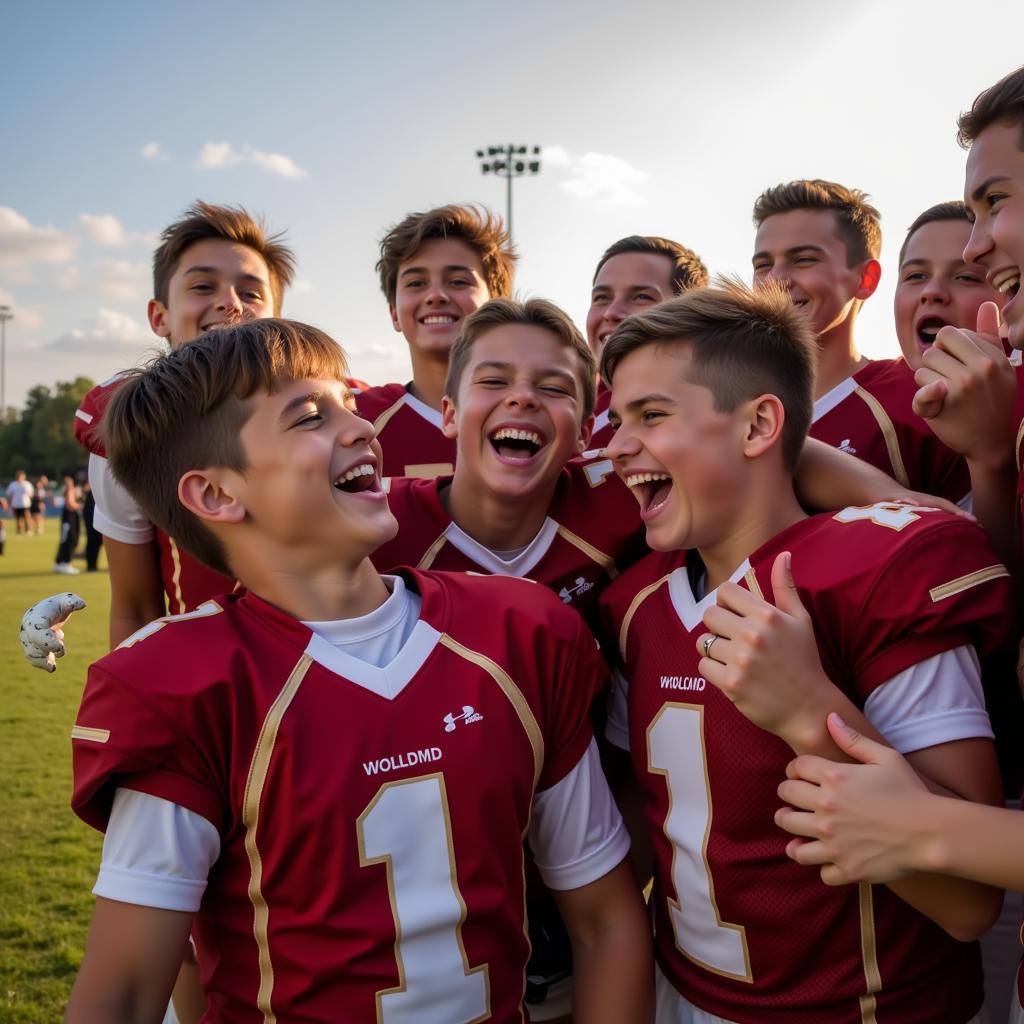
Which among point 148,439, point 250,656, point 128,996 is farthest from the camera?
point 148,439

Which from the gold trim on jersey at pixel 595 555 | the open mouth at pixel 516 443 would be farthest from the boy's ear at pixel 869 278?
the gold trim on jersey at pixel 595 555

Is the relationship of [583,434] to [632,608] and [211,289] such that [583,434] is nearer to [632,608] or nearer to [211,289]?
[632,608]

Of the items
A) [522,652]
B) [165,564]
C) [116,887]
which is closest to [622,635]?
[522,652]

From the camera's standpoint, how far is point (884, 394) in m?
3.38

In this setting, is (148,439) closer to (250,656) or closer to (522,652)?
(250,656)

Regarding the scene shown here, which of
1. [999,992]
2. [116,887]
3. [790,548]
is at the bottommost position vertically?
[999,992]

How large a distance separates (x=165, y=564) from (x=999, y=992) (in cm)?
324

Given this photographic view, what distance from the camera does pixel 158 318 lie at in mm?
3932

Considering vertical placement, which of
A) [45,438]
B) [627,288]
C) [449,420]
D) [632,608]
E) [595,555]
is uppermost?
[45,438]

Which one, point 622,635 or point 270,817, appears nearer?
point 270,817

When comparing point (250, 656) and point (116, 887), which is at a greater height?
point (250, 656)

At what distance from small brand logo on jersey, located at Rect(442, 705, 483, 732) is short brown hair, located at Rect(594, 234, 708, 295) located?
11.0 ft

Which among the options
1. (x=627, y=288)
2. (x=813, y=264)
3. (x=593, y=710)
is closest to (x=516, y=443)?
(x=593, y=710)

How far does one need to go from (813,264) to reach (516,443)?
6.03 feet
